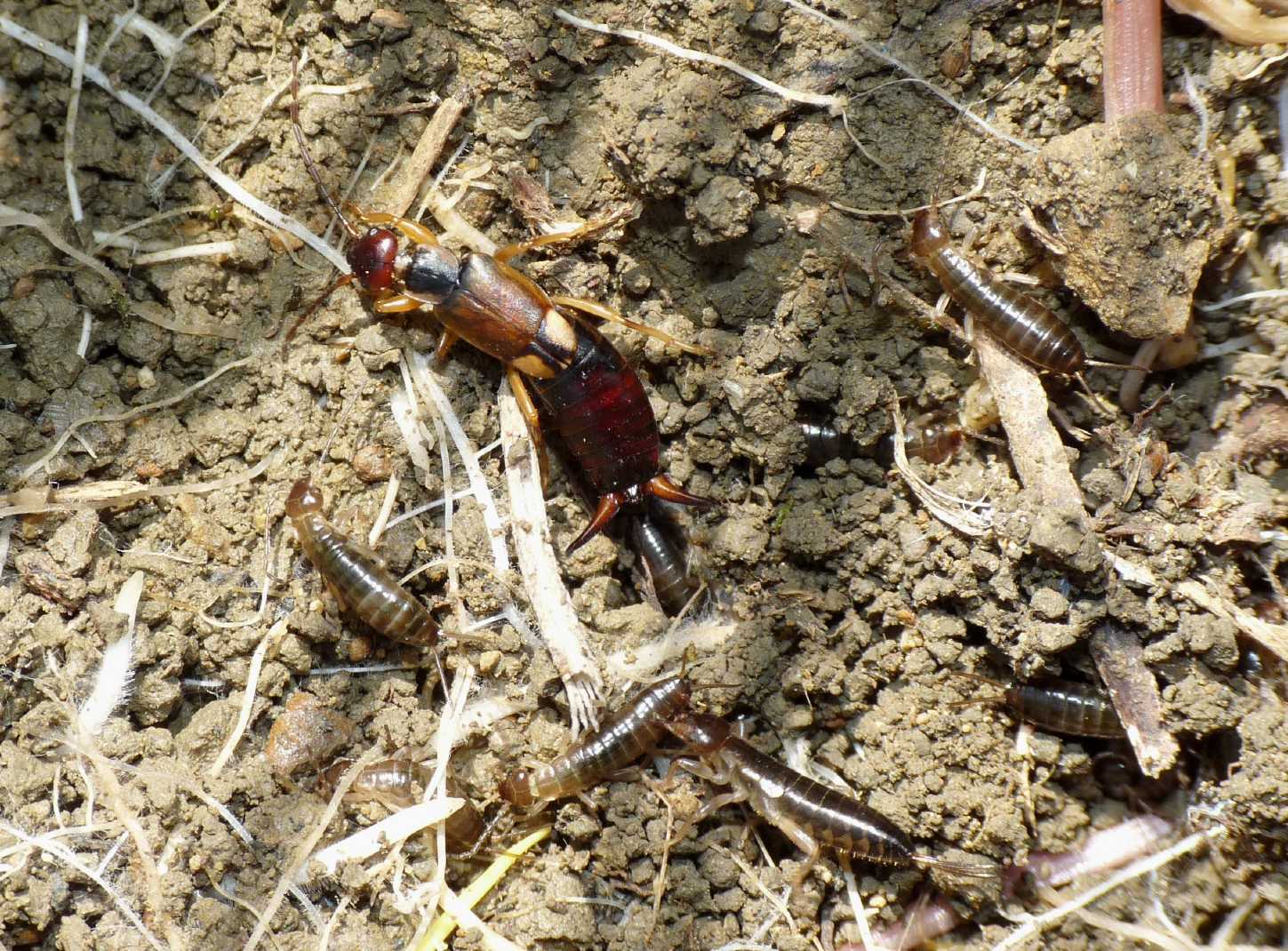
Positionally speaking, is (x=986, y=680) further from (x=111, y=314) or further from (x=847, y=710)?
(x=111, y=314)

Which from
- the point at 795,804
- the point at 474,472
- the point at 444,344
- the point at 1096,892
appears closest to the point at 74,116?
the point at 444,344

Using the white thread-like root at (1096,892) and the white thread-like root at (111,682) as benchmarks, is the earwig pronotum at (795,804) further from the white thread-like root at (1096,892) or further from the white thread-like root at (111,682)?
the white thread-like root at (111,682)

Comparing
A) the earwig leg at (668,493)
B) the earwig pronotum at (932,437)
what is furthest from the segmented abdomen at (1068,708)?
the earwig leg at (668,493)

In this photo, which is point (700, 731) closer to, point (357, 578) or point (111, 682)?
point (357, 578)

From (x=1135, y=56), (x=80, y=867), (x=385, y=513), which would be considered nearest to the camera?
(x=80, y=867)

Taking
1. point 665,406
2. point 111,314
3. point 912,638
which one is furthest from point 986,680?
point 111,314
